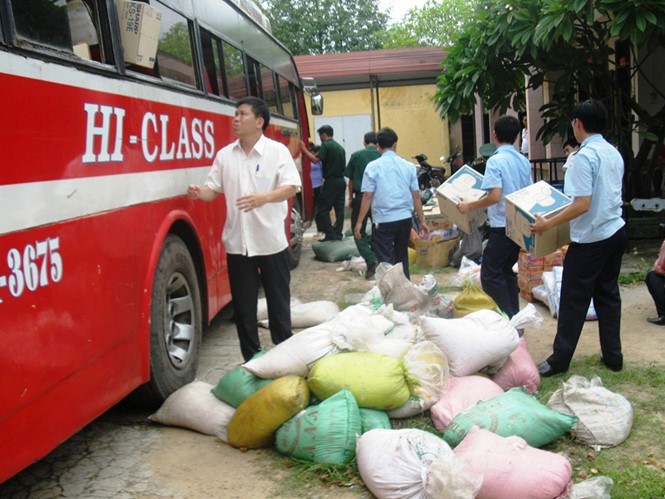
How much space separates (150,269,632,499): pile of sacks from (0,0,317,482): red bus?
665mm

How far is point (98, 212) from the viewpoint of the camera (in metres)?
3.40

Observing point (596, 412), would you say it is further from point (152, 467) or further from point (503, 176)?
point (152, 467)

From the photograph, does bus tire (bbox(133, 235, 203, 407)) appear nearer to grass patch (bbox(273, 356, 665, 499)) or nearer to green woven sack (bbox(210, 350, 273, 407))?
green woven sack (bbox(210, 350, 273, 407))

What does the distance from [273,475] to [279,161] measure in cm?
190

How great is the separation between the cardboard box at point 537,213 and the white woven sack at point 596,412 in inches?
44.9

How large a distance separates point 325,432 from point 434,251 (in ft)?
18.8

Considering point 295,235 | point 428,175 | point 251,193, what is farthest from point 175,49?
point 428,175

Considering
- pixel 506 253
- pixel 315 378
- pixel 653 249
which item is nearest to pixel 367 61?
pixel 653 249

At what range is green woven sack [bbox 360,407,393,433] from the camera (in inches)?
149

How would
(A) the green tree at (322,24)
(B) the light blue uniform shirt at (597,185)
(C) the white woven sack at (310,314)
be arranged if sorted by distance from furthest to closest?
(A) the green tree at (322,24), (C) the white woven sack at (310,314), (B) the light blue uniform shirt at (597,185)

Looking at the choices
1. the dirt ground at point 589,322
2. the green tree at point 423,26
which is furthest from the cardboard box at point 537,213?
the green tree at point 423,26

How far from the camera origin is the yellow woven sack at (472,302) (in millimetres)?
5316

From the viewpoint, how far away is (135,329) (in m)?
3.87

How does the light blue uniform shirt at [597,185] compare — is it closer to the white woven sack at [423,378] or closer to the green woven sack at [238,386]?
the white woven sack at [423,378]
